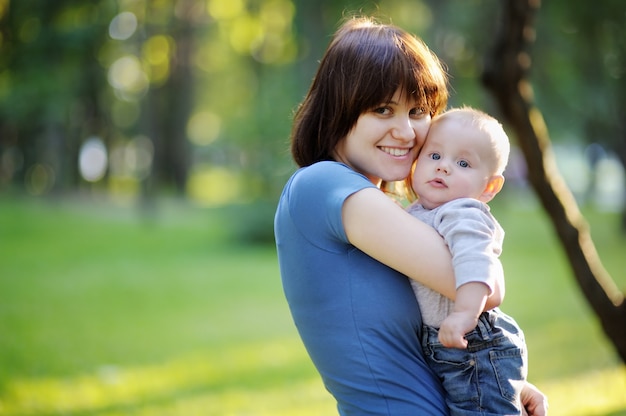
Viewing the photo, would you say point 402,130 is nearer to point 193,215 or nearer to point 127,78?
point 193,215

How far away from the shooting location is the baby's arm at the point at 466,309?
165cm

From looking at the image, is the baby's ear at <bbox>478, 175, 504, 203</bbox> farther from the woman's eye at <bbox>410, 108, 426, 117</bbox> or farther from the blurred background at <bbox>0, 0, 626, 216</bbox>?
the blurred background at <bbox>0, 0, 626, 216</bbox>

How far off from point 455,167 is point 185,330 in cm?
742

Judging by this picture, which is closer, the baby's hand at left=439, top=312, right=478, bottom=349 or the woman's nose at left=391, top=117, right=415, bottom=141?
the baby's hand at left=439, top=312, right=478, bottom=349

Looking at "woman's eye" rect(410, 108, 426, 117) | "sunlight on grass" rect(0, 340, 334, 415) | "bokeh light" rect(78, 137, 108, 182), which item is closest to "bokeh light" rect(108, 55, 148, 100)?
"bokeh light" rect(78, 137, 108, 182)

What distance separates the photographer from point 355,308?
1.78 m

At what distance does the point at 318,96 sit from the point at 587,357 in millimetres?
6357

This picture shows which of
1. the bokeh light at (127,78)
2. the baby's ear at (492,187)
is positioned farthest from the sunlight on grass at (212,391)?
the bokeh light at (127,78)

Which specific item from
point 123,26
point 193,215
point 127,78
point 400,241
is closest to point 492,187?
point 400,241

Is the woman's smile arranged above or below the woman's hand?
above

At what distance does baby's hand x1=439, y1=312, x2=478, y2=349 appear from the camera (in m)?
1.65

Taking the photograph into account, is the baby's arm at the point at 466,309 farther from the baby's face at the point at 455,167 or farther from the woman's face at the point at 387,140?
the woman's face at the point at 387,140

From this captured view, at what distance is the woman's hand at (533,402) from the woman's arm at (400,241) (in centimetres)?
39

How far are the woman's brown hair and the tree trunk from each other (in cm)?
229
